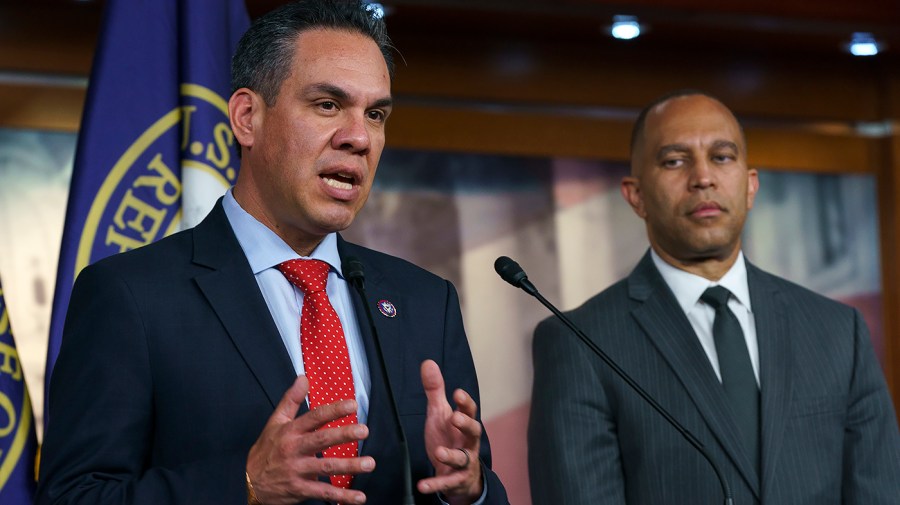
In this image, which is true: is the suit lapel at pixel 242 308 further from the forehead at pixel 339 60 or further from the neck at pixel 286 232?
the forehead at pixel 339 60

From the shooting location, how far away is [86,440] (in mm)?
1903

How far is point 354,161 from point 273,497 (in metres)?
0.64

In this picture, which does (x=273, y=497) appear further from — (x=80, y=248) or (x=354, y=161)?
(x=80, y=248)

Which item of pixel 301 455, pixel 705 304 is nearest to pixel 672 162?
pixel 705 304

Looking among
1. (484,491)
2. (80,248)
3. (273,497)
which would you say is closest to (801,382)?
(484,491)

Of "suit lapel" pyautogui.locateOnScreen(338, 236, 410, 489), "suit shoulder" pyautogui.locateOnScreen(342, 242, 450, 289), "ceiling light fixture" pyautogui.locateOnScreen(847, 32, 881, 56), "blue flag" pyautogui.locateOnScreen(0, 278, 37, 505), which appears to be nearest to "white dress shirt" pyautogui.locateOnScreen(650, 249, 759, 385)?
"suit shoulder" pyautogui.locateOnScreen(342, 242, 450, 289)

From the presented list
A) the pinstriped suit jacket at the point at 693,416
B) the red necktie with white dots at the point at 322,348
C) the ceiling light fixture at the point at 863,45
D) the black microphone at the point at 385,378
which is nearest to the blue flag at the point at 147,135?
the pinstriped suit jacket at the point at 693,416

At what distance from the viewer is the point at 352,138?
7.02ft

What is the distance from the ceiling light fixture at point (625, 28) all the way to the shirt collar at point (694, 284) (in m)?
1.71

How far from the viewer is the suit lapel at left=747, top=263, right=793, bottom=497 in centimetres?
280

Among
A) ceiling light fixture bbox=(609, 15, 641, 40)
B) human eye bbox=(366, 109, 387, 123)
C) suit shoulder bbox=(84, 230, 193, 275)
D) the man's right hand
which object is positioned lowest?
the man's right hand

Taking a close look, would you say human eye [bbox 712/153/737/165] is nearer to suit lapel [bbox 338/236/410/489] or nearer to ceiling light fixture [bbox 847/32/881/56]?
suit lapel [bbox 338/236/410/489]

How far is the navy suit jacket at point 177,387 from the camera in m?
1.89

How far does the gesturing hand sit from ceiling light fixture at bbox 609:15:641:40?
2920 mm
